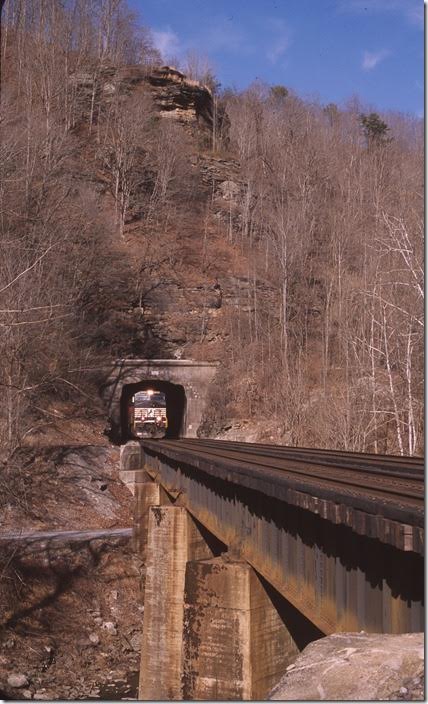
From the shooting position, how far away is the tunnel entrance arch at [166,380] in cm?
3994

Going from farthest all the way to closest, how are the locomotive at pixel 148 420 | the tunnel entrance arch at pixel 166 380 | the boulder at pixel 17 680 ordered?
the locomotive at pixel 148 420, the tunnel entrance arch at pixel 166 380, the boulder at pixel 17 680

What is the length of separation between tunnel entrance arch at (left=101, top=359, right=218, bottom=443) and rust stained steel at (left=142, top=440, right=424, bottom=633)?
2856 cm

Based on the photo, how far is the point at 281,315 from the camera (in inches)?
1886

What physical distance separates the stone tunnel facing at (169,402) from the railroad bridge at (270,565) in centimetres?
2266

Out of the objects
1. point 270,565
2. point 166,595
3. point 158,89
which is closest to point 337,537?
point 270,565

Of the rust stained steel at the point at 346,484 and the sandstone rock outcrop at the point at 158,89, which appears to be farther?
the sandstone rock outcrop at the point at 158,89

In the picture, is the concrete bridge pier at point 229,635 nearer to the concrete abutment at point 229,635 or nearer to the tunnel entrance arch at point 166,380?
the concrete abutment at point 229,635

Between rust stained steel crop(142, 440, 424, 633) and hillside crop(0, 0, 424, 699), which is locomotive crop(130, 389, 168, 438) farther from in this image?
rust stained steel crop(142, 440, 424, 633)

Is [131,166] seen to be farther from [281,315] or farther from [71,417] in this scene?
[71,417]

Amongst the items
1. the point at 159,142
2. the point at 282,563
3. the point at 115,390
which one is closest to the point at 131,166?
the point at 159,142

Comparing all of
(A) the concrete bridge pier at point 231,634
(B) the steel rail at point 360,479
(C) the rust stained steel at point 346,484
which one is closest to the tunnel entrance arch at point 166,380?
(C) the rust stained steel at point 346,484

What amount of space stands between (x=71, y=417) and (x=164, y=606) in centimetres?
1979

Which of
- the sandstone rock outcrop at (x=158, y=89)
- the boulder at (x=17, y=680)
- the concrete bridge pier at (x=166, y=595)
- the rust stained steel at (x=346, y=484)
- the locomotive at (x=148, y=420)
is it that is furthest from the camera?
the sandstone rock outcrop at (x=158, y=89)

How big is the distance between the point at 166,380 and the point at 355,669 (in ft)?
125
